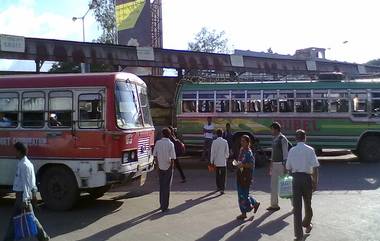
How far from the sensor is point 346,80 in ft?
65.1

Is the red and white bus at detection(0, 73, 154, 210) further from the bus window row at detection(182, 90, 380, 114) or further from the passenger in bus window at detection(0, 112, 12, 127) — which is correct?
the bus window row at detection(182, 90, 380, 114)

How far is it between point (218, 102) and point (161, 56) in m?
10.9

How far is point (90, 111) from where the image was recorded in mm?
11797

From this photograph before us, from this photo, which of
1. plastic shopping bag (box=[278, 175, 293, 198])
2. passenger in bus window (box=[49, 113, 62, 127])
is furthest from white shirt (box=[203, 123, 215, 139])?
plastic shopping bag (box=[278, 175, 293, 198])

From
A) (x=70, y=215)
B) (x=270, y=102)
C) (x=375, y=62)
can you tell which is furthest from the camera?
(x=375, y=62)

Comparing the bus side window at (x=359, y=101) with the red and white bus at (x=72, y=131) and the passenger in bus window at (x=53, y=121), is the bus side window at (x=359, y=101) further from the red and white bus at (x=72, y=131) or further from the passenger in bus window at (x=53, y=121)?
the passenger in bus window at (x=53, y=121)

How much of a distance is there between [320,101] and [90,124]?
10417 millimetres

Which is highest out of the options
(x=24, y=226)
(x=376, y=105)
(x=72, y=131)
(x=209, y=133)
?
(x=376, y=105)

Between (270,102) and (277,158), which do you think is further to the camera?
(270,102)

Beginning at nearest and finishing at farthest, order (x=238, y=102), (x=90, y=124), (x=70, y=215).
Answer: (x=70, y=215) < (x=90, y=124) < (x=238, y=102)

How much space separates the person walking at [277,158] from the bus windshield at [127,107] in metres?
3.16

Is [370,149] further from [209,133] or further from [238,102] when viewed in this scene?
[209,133]

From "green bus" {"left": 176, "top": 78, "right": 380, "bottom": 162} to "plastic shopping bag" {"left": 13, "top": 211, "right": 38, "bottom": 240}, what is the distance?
12.2 metres

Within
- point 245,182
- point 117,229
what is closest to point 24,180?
point 117,229
